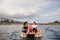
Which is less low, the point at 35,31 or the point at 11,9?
the point at 11,9

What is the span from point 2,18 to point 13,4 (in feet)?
2.61

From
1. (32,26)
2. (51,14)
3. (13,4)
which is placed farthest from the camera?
(32,26)

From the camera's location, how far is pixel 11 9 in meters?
5.74

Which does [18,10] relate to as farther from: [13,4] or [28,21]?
[28,21]

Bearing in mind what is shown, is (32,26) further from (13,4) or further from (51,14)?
(13,4)

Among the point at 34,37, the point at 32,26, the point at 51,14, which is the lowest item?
the point at 34,37

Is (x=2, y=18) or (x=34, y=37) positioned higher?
(x=2, y=18)

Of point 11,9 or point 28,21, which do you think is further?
point 28,21

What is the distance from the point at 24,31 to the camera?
6.45m

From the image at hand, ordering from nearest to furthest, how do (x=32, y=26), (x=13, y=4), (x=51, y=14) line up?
(x=13, y=4)
(x=51, y=14)
(x=32, y=26)

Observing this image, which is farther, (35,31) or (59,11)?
(35,31)

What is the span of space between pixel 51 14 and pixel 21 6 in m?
1.11

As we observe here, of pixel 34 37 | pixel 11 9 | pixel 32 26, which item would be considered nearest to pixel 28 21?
pixel 32 26

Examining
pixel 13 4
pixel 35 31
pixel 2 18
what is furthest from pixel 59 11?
pixel 2 18
